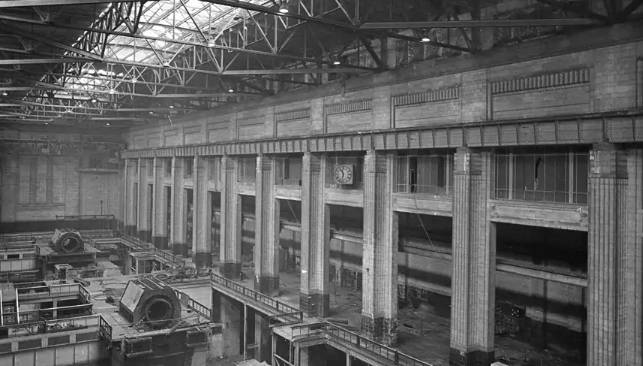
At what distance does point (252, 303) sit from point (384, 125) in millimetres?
12303

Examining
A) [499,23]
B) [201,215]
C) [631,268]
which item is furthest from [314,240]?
[201,215]

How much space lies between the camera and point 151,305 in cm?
2145

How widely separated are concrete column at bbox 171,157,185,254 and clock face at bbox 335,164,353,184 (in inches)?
836

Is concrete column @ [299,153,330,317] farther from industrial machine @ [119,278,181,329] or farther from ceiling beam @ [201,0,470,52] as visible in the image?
ceiling beam @ [201,0,470,52]

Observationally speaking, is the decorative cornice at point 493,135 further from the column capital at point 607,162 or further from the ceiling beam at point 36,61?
the ceiling beam at point 36,61

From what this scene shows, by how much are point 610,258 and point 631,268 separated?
561mm

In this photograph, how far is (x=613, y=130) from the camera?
1405 centimetres

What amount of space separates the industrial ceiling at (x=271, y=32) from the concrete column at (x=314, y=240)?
15.1ft

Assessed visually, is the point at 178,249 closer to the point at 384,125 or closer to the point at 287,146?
the point at 287,146

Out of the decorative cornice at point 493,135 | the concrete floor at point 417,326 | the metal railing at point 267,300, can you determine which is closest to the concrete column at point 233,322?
the concrete floor at point 417,326

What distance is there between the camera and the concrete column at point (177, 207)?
41688 mm

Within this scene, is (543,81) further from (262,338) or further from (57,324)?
(57,324)

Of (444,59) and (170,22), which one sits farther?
(170,22)

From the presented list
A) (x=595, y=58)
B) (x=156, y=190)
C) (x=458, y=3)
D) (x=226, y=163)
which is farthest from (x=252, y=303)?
(x=156, y=190)
